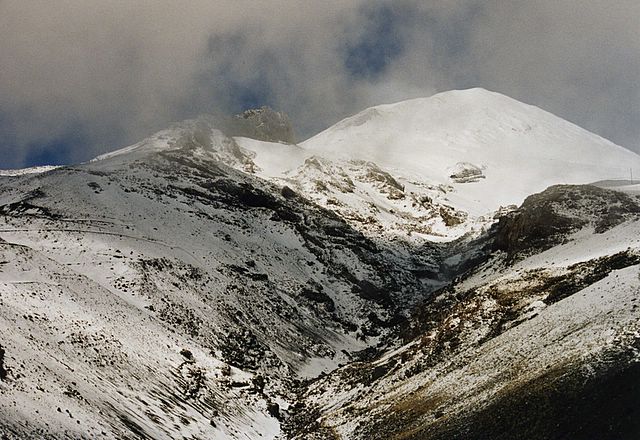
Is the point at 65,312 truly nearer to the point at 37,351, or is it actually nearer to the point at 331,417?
the point at 37,351

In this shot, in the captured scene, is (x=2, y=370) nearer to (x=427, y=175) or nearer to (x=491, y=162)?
(x=427, y=175)

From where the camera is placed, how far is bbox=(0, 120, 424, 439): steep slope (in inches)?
1105

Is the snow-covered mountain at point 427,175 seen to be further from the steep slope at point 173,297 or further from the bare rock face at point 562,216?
the bare rock face at point 562,216

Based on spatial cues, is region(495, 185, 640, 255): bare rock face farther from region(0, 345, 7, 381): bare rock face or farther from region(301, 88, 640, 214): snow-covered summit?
region(301, 88, 640, 214): snow-covered summit

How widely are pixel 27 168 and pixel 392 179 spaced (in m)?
78.4

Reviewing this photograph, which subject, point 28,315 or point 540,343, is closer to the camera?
point 540,343

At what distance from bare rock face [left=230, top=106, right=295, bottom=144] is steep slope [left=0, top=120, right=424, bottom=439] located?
6939 cm

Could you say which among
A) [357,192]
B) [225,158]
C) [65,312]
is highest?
[225,158]

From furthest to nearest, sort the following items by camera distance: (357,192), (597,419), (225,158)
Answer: (225,158)
(357,192)
(597,419)

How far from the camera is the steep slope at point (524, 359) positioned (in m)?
20.9

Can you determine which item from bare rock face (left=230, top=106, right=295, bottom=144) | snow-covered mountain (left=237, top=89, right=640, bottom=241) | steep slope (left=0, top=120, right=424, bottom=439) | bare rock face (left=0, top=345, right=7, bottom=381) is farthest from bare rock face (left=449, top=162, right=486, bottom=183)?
bare rock face (left=0, top=345, right=7, bottom=381)

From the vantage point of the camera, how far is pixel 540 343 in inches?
1064

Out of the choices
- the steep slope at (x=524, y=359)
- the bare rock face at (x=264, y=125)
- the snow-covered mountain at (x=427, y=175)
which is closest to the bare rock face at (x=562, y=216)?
the steep slope at (x=524, y=359)

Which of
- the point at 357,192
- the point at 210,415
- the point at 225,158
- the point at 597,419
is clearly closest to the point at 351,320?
the point at 210,415
